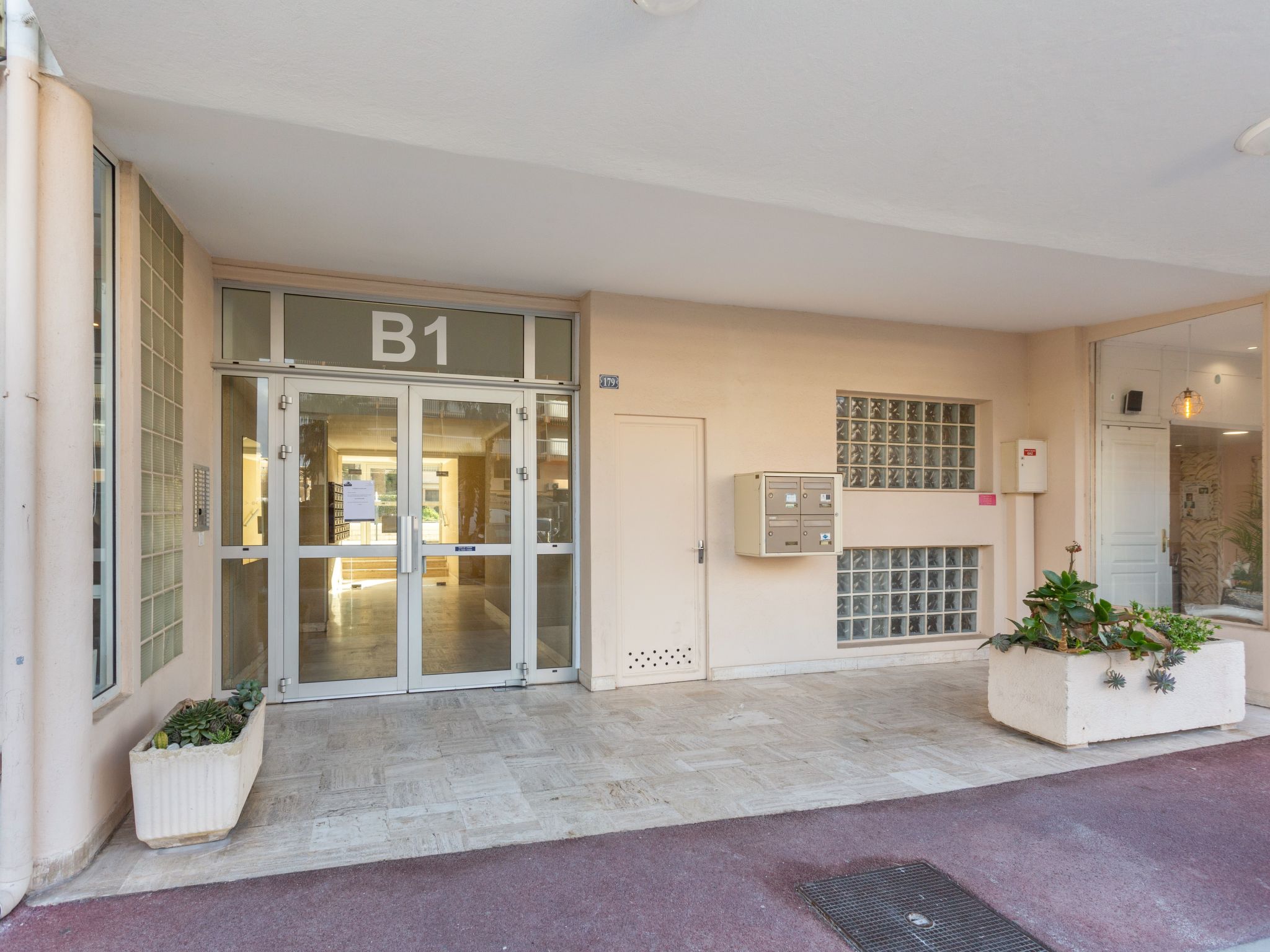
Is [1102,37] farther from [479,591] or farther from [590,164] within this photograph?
[479,591]

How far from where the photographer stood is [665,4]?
2.47 metres

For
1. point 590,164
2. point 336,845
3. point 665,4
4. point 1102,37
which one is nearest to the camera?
point 665,4

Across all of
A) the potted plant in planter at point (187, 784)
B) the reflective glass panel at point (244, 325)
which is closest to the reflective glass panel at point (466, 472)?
the reflective glass panel at point (244, 325)

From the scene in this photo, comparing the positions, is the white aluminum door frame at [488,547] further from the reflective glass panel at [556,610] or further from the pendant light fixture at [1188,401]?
the pendant light fixture at [1188,401]

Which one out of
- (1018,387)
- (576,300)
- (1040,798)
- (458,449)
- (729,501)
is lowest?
(1040,798)

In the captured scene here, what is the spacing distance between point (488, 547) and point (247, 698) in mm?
2278

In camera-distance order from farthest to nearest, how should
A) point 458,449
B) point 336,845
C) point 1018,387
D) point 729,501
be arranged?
1. point 1018,387
2. point 729,501
3. point 458,449
4. point 336,845

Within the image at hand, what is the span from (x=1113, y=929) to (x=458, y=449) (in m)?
4.59

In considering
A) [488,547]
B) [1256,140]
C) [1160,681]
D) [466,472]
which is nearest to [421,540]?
[488,547]

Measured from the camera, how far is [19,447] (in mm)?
2738

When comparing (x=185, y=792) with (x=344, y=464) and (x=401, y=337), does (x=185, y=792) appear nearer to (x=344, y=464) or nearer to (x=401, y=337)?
(x=344, y=464)

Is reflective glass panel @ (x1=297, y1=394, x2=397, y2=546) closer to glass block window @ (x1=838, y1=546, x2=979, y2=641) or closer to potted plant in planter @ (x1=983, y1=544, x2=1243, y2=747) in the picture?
glass block window @ (x1=838, y1=546, x2=979, y2=641)

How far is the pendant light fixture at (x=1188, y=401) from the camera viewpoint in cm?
608

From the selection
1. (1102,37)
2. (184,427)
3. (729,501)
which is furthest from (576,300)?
(1102,37)
